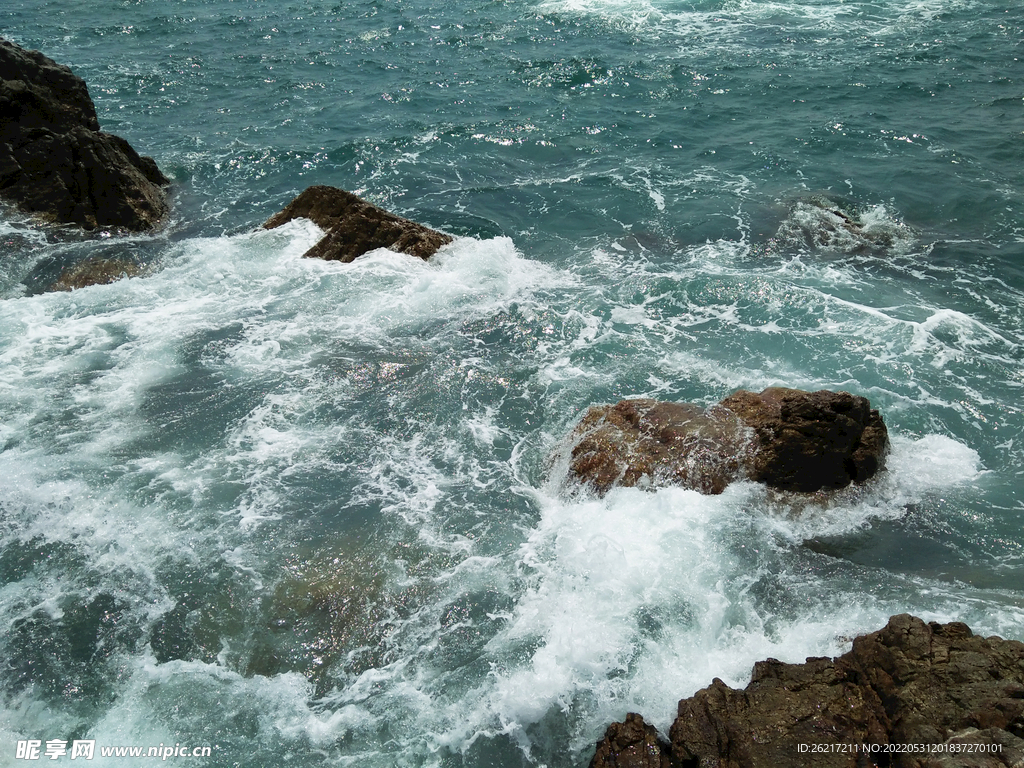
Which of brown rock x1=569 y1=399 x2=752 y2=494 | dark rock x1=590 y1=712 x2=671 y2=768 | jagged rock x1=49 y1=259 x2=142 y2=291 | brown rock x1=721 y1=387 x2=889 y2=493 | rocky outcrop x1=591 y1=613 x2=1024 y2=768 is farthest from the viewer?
jagged rock x1=49 y1=259 x2=142 y2=291

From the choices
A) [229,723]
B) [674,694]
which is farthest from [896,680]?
[229,723]

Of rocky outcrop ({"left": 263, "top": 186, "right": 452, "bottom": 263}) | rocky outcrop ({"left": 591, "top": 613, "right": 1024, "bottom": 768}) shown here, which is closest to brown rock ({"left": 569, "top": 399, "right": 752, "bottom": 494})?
rocky outcrop ({"left": 591, "top": 613, "right": 1024, "bottom": 768})

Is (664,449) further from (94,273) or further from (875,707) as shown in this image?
(94,273)

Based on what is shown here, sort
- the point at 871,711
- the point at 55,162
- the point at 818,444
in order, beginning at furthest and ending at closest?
the point at 55,162
the point at 818,444
the point at 871,711

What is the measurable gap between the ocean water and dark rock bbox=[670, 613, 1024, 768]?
32.3 inches

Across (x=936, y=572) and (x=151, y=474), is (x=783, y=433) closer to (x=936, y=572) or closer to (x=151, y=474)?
(x=936, y=572)

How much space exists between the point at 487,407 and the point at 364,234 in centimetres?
654

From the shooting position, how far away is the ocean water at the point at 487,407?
26.5ft

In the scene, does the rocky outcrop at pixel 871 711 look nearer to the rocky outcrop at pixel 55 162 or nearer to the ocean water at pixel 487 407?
the ocean water at pixel 487 407

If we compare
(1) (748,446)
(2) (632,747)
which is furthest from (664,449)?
(2) (632,747)

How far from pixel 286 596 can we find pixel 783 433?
23.8 ft

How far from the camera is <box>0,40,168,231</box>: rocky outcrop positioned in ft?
56.7

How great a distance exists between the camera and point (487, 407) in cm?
1230

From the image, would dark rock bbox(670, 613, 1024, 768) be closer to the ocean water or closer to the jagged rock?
the ocean water
